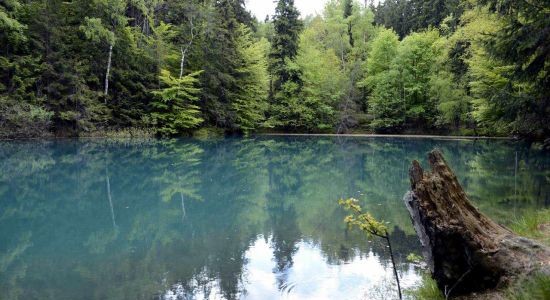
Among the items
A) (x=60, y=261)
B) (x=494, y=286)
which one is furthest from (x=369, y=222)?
(x=60, y=261)

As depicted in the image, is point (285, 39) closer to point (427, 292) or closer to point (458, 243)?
point (427, 292)

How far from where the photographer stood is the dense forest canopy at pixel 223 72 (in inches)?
1082

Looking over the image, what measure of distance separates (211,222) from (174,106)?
24.8 meters

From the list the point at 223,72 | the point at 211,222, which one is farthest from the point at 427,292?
the point at 223,72

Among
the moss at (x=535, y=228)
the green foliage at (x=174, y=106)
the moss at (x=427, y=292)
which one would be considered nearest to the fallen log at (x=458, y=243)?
the moss at (x=427, y=292)

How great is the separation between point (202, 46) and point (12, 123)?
1474 centimetres

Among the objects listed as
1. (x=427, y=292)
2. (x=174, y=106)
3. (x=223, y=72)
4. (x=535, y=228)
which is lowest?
(x=427, y=292)

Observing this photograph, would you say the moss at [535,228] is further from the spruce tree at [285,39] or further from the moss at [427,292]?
the spruce tree at [285,39]

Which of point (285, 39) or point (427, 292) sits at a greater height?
point (285, 39)

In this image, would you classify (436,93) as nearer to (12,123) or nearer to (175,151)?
(175,151)

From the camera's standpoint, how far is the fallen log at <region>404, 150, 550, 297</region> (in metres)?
3.97

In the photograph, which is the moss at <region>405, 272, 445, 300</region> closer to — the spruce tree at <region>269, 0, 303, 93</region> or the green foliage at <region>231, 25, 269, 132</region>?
the green foliage at <region>231, 25, 269, 132</region>

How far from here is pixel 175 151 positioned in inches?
925

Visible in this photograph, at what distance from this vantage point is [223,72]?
118ft
